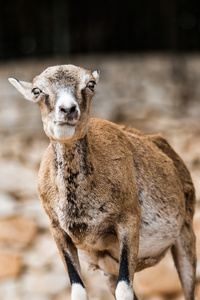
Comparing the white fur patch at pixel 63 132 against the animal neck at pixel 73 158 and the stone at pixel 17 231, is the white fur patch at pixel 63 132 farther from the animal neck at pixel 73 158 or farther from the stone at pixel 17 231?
the stone at pixel 17 231

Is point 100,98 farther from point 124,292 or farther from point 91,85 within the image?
point 124,292

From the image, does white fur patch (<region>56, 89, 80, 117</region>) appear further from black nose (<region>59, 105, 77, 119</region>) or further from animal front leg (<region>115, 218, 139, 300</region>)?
animal front leg (<region>115, 218, 139, 300</region>)

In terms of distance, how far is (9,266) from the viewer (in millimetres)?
9570

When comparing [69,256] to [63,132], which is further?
[69,256]

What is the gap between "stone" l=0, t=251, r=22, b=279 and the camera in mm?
9523

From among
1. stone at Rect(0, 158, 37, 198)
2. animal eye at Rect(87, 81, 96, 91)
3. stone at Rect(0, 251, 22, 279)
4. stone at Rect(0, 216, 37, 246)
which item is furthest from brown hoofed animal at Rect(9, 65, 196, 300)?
stone at Rect(0, 158, 37, 198)

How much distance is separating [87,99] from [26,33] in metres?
7.77

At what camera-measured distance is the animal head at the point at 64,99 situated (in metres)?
2.95

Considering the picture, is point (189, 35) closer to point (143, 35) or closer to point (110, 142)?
point (143, 35)

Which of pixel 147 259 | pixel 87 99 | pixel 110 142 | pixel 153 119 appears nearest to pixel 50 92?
pixel 87 99

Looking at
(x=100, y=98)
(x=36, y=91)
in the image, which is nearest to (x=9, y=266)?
(x=100, y=98)

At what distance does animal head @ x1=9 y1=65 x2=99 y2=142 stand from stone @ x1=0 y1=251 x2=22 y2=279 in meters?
6.70

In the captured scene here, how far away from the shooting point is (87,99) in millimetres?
3154

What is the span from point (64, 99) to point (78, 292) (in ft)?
3.70
